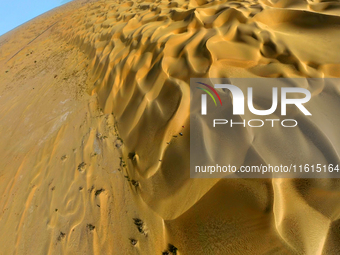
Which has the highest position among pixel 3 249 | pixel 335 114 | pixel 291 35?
pixel 291 35

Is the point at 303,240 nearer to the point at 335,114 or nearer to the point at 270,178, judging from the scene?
the point at 270,178

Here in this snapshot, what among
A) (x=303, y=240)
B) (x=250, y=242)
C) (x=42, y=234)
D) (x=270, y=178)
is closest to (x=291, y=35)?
(x=270, y=178)

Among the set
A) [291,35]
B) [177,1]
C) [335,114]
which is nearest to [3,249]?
[335,114]

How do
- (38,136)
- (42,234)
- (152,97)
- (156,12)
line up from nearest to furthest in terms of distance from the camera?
(42,234)
(152,97)
(38,136)
(156,12)

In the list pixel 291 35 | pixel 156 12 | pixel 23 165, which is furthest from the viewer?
pixel 156 12

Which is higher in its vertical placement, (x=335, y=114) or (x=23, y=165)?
(x=335, y=114)

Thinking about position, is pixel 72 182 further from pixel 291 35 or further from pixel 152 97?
pixel 291 35

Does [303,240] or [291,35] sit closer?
[303,240]
